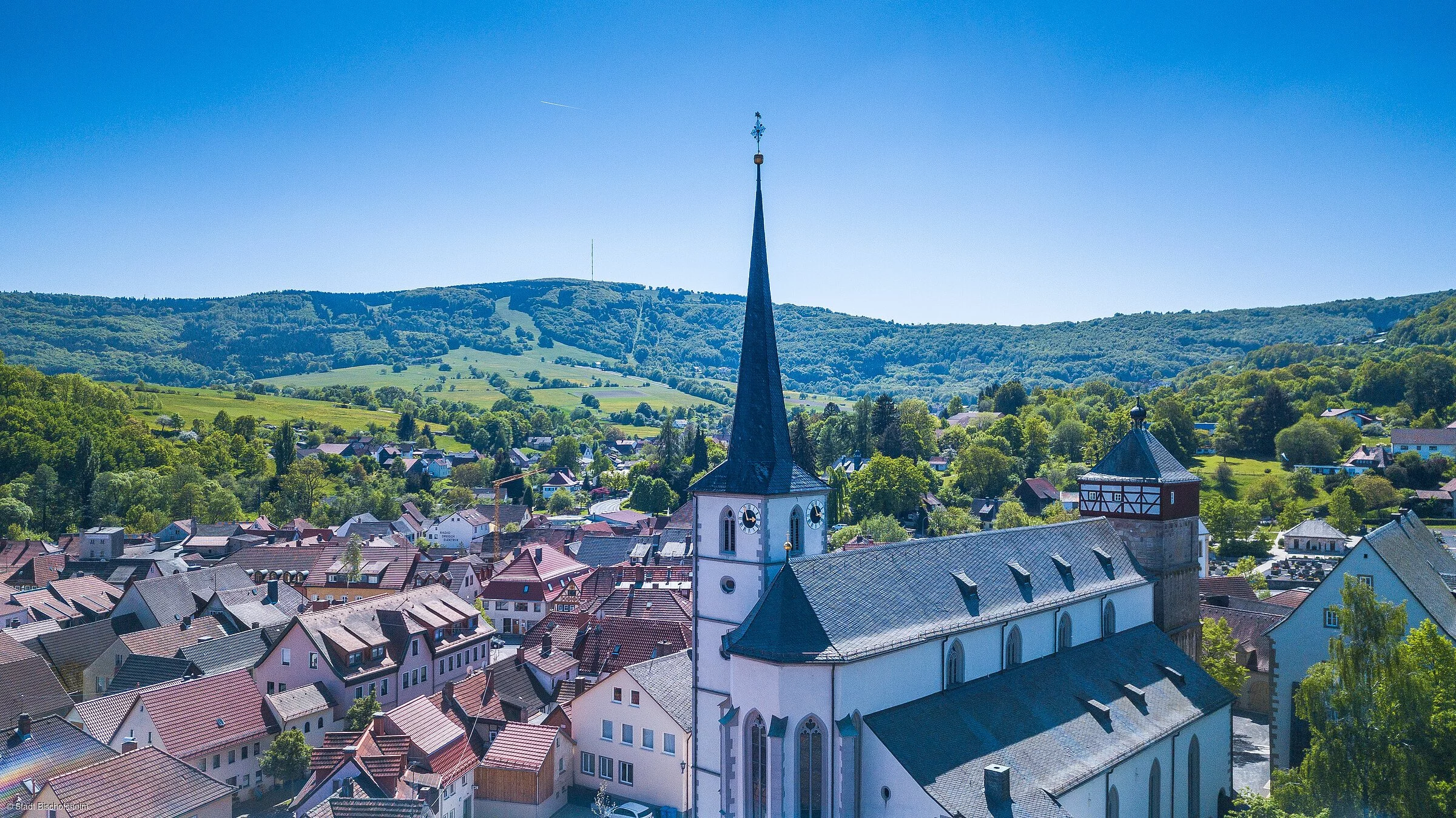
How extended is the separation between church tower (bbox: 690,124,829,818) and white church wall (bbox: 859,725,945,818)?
4.98m

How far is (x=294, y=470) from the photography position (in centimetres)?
13575

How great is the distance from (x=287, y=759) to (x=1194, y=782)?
34.2 m

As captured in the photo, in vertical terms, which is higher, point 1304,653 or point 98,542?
point 1304,653

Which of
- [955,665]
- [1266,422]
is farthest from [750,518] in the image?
[1266,422]

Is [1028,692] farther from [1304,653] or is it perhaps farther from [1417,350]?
[1417,350]

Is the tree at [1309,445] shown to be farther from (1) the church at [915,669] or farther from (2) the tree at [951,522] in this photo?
(1) the church at [915,669]

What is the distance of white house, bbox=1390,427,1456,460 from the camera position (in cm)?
10225

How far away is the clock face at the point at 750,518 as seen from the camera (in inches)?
1129

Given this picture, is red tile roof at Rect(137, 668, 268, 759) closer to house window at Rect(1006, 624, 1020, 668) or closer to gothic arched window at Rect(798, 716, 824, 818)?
gothic arched window at Rect(798, 716, 824, 818)

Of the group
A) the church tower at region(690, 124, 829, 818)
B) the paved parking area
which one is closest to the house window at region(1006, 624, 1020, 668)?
the church tower at region(690, 124, 829, 818)

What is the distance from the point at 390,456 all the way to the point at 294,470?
40757mm

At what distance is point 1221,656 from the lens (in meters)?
42.4

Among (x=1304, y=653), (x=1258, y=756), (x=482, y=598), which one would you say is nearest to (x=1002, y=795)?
(x=1304, y=653)

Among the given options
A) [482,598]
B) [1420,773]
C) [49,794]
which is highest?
[1420,773]
